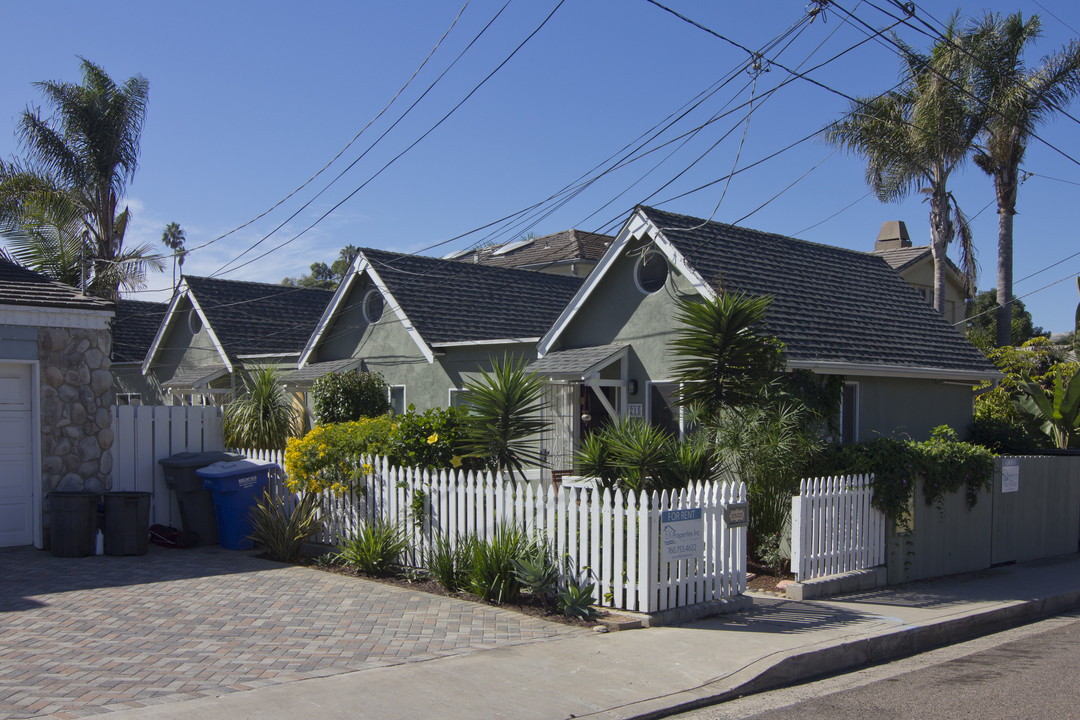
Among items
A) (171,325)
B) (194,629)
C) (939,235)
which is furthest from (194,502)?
(939,235)

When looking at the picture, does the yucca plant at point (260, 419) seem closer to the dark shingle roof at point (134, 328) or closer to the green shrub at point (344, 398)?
the green shrub at point (344, 398)

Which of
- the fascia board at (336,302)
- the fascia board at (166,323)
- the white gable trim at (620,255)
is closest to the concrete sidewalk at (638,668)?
the white gable trim at (620,255)

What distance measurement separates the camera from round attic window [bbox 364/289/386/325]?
1992 centimetres

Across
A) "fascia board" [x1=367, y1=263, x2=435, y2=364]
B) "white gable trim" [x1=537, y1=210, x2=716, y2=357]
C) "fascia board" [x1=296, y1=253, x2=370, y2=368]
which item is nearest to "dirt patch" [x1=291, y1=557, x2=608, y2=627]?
"white gable trim" [x1=537, y1=210, x2=716, y2=357]

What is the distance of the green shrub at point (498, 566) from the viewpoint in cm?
885

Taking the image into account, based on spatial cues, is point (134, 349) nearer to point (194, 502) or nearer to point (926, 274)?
point (194, 502)

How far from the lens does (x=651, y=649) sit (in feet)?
24.7

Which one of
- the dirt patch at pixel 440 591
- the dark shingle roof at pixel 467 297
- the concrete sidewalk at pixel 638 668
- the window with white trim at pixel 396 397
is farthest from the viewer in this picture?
the dark shingle roof at pixel 467 297

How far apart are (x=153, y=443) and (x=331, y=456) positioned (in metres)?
3.10

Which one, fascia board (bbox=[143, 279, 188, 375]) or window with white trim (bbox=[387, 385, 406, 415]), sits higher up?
fascia board (bbox=[143, 279, 188, 375])

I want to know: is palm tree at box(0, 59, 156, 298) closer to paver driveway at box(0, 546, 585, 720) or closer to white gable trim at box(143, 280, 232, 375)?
white gable trim at box(143, 280, 232, 375)

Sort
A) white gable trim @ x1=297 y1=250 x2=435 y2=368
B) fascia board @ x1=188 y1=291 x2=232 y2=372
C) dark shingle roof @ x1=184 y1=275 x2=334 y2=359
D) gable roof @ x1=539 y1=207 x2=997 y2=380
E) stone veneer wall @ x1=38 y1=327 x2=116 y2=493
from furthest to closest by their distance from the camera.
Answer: dark shingle roof @ x1=184 y1=275 x2=334 y2=359
fascia board @ x1=188 y1=291 x2=232 y2=372
white gable trim @ x1=297 y1=250 x2=435 y2=368
gable roof @ x1=539 y1=207 x2=997 y2=380
stone veneer wall @ x1=38 y1=327 x2=116 y2=493

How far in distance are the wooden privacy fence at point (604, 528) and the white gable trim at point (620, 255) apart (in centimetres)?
435

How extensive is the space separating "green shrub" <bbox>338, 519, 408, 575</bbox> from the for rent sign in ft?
10.5
